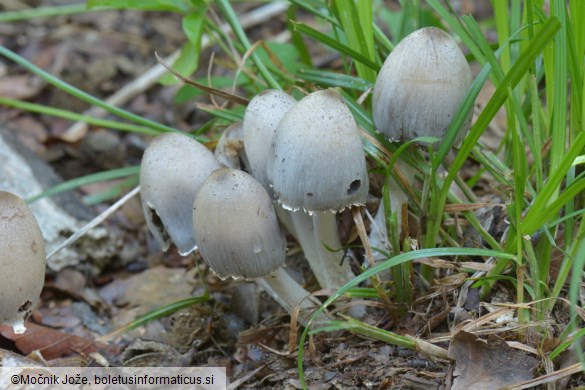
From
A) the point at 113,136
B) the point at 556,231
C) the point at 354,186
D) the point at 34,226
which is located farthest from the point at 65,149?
the point at 556,231

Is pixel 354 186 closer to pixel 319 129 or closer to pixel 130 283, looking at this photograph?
pixel 319 129

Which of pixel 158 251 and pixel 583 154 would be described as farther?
pixel 158 251

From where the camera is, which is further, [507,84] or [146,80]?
[146,80]

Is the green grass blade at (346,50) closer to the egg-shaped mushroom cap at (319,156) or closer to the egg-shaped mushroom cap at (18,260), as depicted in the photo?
the egg-shaped mushroom cap at (319,156)

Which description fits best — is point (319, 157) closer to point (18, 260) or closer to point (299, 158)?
point (299, 158)

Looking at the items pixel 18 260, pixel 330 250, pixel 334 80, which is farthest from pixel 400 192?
pixel 18 260

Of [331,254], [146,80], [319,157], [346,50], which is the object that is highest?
[346,50]

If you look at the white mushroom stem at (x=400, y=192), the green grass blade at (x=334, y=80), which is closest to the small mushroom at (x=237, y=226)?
the white mushroom stem at (x=400, y=192)

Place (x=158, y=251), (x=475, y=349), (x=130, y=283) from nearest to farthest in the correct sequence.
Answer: (x=475, y=349), (x=130, y=283), (x=158, y=251)
